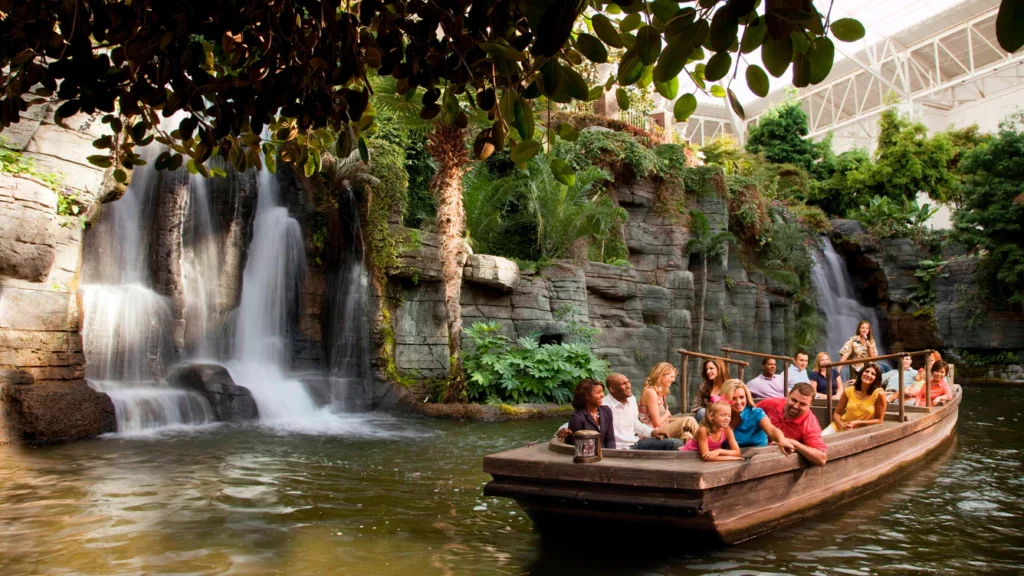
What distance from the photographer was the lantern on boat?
224 inches

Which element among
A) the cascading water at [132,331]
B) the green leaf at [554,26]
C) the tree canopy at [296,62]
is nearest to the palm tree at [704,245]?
the cascading water at [132,331]

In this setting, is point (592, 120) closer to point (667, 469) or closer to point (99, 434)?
point (99, 434)

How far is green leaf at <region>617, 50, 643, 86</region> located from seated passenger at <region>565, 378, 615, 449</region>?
13.8ft

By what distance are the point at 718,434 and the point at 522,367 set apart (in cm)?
920

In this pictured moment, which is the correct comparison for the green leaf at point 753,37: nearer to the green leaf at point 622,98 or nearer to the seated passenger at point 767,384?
the green leaf at point 622,98

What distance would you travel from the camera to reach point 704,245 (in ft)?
70.3

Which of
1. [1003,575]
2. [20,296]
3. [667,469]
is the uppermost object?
[20,296]

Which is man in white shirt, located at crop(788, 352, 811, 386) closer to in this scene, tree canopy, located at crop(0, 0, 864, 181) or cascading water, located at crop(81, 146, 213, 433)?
cascading water, located at crop(81, 146, 213, 433)

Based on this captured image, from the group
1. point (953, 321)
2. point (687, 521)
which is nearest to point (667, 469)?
point (687, 521)

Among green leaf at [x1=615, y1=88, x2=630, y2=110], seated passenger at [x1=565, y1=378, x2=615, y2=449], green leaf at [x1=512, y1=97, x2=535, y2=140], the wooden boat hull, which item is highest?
green leaf at [x1=615, y1=88, x2=630, y2=110]

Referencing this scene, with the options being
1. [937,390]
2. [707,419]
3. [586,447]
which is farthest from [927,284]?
[586,447]

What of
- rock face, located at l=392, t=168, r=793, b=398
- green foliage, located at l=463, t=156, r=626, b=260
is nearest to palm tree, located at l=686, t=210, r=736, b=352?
rock face, located at l=392, t=168, r=793, b=398

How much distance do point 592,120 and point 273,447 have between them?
15.0 meters

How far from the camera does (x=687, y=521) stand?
550cm
